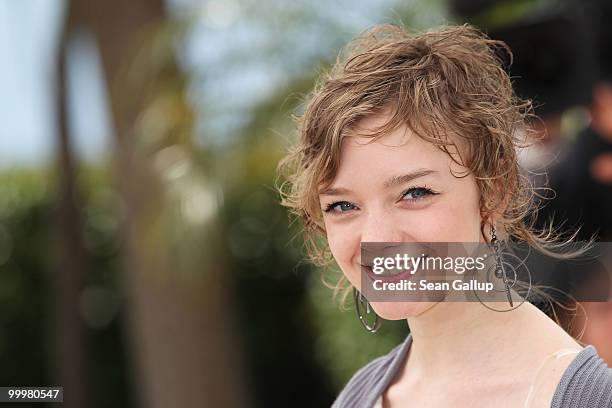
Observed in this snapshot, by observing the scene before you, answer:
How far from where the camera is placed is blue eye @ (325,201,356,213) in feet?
3.68

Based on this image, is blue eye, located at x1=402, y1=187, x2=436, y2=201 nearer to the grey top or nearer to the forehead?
the forehead

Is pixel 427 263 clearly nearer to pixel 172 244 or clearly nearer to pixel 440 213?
pixel 440 213

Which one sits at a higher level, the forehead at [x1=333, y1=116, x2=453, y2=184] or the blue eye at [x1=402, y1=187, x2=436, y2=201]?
the forehead at [x1=333, y1=116, x2=453, y2=184]

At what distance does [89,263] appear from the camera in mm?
5629

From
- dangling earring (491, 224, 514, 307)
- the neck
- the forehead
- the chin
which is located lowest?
the neck

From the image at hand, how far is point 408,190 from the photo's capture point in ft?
3.49

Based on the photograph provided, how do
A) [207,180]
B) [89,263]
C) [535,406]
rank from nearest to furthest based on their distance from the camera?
[535,406] → [207,180] → [89,263]

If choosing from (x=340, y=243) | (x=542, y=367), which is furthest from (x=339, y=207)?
(x=542, y=367)

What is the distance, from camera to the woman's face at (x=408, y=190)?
106 cm

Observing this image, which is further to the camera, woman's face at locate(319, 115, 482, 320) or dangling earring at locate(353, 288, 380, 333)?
dangling earring at locate(353, 288, 380, 333)

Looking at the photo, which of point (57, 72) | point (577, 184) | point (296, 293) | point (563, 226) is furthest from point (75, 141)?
point (563, 226)

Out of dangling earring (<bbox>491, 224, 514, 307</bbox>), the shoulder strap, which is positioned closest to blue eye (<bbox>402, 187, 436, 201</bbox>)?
dangling earring (<bbox>491, 224, 514, 307</bbox>)

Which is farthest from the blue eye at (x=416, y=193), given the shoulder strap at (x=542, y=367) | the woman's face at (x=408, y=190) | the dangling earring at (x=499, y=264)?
the shoulder strap at (x=542, y=367)

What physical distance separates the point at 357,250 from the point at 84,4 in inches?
177
